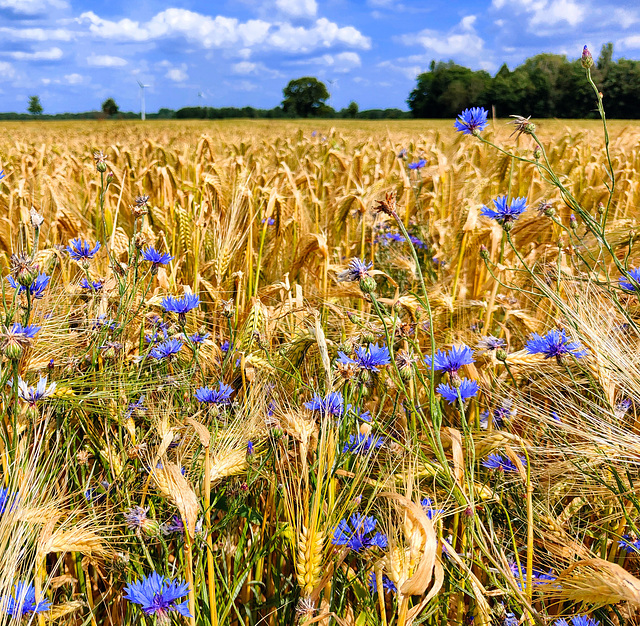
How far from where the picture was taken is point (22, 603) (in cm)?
73

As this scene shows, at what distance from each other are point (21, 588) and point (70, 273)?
138cm

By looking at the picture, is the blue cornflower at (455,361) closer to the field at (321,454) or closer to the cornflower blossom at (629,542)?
the field at (321,454)

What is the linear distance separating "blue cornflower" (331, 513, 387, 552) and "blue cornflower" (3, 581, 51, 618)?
43cm

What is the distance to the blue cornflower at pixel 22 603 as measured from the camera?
0.69m

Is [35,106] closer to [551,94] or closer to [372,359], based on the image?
[551,94]

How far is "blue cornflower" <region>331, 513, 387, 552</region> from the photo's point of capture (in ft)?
2.92

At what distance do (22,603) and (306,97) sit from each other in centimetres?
8579

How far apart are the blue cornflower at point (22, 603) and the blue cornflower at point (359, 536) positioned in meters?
0.43

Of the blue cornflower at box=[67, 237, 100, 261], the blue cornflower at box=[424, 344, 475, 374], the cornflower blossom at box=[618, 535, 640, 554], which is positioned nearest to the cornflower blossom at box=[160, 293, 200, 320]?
the blue cornflower at box=[67, 237, 100, 261]

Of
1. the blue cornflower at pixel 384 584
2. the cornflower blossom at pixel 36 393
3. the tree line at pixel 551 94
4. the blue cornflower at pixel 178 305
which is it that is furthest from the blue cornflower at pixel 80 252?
the tree line at pixel 551 94

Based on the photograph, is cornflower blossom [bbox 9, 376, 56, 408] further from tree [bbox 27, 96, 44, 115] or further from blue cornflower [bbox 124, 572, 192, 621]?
tree [bbox 27, 96, 44, 115]

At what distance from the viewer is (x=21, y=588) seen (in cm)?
72

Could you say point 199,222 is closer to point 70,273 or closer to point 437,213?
point 70,273

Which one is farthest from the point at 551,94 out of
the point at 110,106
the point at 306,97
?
the point at 110,106
